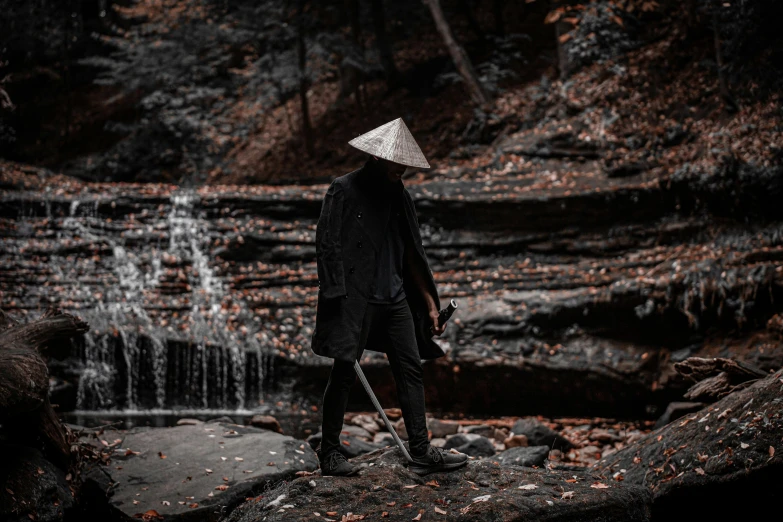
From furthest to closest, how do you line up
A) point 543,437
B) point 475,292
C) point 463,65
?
point 463,65 < point 475,292 < point 543,437

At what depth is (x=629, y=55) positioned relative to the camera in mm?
14359

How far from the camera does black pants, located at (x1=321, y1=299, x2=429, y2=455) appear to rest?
13.4 feet

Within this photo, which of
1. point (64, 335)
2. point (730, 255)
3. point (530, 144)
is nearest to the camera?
point (64, 335)

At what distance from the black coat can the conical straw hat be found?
185 millimetres

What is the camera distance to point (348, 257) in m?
4.01

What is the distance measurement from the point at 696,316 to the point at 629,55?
7820mm

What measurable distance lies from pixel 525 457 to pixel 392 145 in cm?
327

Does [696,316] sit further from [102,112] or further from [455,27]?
[102,112]

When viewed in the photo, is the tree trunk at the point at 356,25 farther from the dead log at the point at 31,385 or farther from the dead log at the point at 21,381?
the dead log at the point at 21,381

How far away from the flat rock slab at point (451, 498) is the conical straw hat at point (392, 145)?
1.90 meters

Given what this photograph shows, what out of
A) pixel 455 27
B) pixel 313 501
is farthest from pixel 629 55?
pixel 313 501

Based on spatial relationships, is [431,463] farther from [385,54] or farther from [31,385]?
[385,54]

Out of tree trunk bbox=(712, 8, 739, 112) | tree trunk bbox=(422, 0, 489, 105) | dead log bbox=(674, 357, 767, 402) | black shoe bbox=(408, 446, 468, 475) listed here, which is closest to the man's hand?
black shoe bbox=(408, 446, 468, 475)

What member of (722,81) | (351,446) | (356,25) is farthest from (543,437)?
(356,25)
